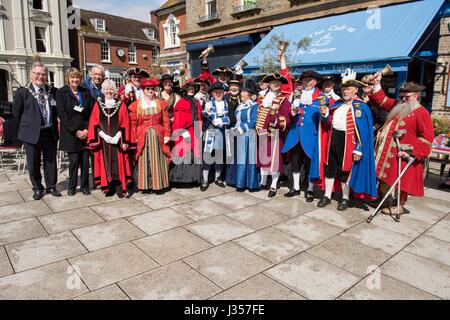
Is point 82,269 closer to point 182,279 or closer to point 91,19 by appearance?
point 182,279

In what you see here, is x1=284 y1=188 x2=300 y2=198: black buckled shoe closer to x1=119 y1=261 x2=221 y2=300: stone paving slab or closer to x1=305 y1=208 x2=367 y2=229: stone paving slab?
x1=305 y1=208 x2=367 y2=229: stone paving slab

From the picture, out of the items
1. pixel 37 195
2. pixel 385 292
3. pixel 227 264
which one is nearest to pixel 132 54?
pixel 37 195

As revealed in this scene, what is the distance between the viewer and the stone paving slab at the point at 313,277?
9.16ft

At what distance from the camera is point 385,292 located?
279 centimetres

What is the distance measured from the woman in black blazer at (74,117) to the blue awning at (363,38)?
6.80 m

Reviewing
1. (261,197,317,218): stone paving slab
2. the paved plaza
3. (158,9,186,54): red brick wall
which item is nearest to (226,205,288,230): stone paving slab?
the paved plaza

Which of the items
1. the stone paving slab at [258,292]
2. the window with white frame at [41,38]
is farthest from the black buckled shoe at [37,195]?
the window with white frame at [41,38]

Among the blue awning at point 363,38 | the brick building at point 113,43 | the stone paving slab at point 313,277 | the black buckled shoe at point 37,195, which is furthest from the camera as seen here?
the brick building at point 113,43

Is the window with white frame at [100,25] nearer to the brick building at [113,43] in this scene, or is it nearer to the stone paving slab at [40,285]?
the brick building at [113,43]

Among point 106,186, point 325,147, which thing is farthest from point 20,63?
point 325,147

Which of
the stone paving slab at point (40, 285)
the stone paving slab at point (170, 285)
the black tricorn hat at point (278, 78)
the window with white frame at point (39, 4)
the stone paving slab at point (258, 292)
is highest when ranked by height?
the window with white frame at point (39, 4)

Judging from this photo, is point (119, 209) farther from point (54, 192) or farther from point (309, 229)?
point (309, 229)

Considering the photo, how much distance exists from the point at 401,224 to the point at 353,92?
1.83 metres

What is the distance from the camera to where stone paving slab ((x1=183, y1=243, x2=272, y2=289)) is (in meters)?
2.96
